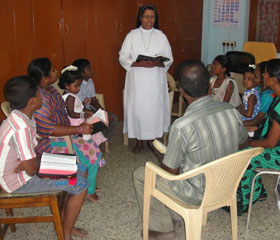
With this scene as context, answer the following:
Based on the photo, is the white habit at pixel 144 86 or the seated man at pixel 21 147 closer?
the seated man at pixel 21 147

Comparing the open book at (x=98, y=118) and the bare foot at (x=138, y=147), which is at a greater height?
the open book at (x=98, y=118)

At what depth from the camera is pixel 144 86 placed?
3848mm

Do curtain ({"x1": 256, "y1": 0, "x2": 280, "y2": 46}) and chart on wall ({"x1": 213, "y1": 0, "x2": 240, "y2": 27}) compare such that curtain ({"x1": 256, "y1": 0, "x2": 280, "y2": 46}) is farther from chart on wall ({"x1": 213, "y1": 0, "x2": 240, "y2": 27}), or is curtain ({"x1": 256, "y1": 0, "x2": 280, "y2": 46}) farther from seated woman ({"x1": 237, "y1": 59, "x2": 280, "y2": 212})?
seated woman ({"x1": 237, "y1": 59, "x2": 280, "y2": 212})

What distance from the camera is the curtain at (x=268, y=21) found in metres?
6.02

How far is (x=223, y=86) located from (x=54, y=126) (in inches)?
85.4

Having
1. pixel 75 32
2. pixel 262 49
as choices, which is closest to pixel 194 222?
pixel 75 32

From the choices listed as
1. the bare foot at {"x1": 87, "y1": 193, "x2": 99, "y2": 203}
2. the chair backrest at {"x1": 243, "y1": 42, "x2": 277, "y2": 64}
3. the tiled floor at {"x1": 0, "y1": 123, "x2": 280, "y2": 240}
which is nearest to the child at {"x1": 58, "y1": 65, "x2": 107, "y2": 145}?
the bare foot at {"x1": 87, "y1": 193, "x2": 99, "y2": 203}

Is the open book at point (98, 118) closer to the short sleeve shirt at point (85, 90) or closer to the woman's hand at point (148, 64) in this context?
the short sleeve shirt at point (85, 90)

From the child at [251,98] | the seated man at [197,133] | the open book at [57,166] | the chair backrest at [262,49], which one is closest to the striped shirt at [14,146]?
the open book at [57,166]

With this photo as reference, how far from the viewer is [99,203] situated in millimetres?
2883

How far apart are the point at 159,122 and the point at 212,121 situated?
85.3 inches

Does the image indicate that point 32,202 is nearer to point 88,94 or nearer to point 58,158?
point 58,158

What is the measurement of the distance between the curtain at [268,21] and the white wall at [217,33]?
23 cm

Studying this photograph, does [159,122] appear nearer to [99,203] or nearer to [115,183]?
[115,183]
